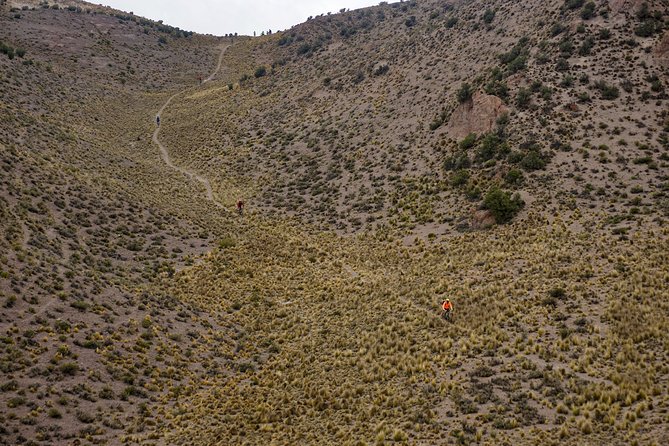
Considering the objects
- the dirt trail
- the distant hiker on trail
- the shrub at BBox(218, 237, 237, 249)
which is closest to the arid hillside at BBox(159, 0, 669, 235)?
the dirt trail

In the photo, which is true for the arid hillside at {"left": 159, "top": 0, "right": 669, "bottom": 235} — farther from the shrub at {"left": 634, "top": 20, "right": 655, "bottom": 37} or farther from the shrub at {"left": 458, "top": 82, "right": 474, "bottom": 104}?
the shrub at {"left": 458, "top": 82, "right": 474, "bottom": 104}

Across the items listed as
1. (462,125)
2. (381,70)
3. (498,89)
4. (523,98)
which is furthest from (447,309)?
(381,70)

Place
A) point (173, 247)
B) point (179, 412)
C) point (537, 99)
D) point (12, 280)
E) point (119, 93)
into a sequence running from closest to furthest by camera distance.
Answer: point (179, 412), point (12, 280), point (173, 247), point (537, 99), point (119, 93)

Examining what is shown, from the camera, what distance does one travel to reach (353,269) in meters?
35.8

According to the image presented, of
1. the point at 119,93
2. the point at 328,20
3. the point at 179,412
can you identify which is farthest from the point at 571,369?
the point at 328,20

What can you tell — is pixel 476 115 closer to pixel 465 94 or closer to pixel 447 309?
pixel 465 94

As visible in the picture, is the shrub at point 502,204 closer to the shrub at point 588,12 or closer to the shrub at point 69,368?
the shrub at point 588,12

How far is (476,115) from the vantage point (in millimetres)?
47406

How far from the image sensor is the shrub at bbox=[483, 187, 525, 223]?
34375mm

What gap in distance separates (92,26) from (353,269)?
9958 cm

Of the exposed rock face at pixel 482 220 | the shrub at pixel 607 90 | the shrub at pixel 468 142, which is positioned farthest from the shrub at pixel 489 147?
the shrub at pixel 607 90

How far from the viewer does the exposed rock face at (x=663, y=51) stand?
42.5m

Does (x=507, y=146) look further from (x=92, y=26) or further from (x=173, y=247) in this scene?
(x=92, y=26)

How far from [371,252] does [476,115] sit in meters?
19.1
